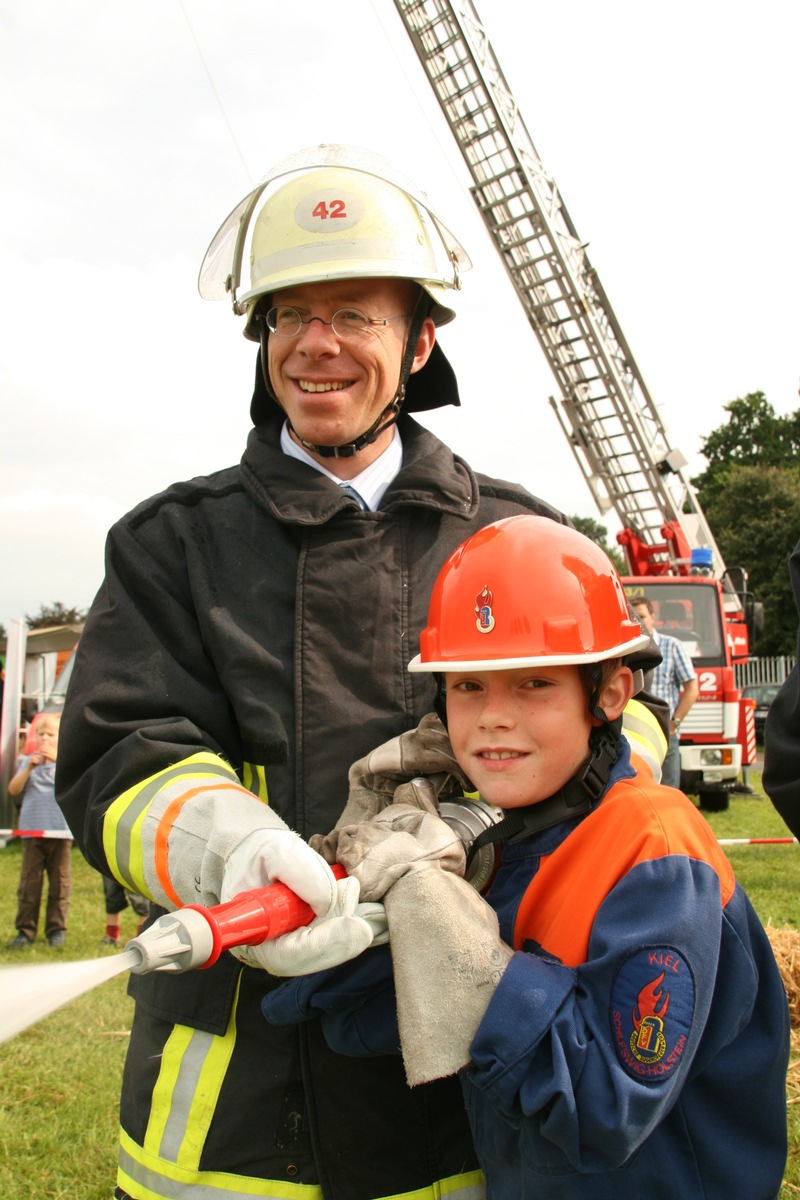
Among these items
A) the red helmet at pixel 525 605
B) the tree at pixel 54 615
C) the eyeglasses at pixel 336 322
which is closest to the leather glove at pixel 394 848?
the red helmet at pixel 525 605

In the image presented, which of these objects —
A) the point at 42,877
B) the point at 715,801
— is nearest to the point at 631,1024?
the point at 42,877

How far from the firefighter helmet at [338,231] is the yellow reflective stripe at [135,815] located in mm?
1019

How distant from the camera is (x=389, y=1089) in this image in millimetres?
1919

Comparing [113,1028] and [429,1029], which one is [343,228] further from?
[113,1028]

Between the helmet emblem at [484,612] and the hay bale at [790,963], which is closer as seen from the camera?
the helmet emblem at [484,612]

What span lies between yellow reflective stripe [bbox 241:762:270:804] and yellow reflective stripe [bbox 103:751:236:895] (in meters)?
0.17

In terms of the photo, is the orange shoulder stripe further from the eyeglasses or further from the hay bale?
the hay bale

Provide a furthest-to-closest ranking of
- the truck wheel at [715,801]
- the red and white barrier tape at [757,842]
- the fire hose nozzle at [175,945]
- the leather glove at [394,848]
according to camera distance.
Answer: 1. the truck wheel at [715,801]
2. the red and white barrier tape at [757,842]
3. the leather glove at [394,848]
4. the fire hose nozzle at [175,945]

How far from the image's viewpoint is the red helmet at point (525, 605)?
1813 mm

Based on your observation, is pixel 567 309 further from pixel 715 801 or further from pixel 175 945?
pixel 175 945

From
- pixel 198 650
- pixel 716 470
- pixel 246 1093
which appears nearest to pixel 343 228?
pixel 198 650

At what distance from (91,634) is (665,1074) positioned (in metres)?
1.29

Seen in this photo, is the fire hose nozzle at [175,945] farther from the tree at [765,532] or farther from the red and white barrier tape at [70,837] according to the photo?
the tree at [765,532]

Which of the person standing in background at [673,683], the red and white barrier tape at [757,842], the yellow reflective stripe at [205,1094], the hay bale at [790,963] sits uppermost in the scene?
the yellow reflective stripe at [205,1094]
